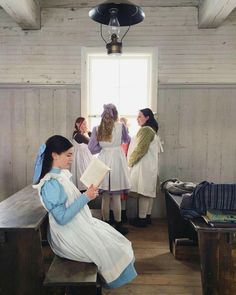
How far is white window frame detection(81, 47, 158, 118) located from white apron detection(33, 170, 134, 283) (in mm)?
2341

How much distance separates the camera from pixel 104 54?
434 centimetres

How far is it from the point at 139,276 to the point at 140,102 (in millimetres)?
2520

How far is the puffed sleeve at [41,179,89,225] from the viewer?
6.63 feet

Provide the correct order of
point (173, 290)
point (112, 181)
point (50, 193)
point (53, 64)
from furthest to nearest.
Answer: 1. point (53, 64)
2. point (112, 181)
3. point (173, 290)
4. point (50, 193)

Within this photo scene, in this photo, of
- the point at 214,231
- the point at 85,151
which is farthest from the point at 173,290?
the point at 85,151

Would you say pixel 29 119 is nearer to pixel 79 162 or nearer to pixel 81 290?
pixel 79 162

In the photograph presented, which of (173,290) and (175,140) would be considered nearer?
(173,290)

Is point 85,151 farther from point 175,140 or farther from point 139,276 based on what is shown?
point 139,276

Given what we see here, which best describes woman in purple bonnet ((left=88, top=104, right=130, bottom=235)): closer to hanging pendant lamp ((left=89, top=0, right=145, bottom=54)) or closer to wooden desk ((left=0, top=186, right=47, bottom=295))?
hanging pendant lamp ((left=89, top=0, right=145, bottom=54))

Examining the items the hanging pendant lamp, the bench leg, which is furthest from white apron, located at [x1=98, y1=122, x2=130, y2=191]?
the bench leg

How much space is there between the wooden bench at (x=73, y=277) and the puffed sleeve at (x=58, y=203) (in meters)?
0.30

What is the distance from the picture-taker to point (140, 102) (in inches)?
175

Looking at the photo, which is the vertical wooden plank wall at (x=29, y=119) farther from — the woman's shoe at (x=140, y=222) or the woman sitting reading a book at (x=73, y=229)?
the woman sitting reading a book at (x=73, y=229)

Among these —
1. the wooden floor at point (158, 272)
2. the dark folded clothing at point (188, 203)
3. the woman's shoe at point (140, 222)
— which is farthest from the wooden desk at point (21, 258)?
the woman's shoe at point (140, 222)
